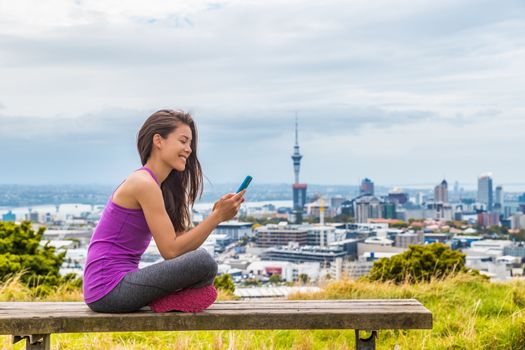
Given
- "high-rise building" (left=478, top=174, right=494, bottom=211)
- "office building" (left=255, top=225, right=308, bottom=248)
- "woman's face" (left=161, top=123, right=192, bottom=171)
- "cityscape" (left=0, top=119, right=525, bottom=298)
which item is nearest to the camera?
"woman's face" (left=161, top=123, right=192, bottom=171)

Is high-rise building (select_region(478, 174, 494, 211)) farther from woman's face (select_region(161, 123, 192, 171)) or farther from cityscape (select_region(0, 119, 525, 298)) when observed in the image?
woman's face (select_region(161, 123, 192, 171))

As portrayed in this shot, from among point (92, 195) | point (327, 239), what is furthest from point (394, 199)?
point (92, 195)

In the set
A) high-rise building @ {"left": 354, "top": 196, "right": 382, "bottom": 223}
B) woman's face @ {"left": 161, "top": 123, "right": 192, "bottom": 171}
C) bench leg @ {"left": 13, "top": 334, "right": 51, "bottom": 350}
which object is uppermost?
woman's face @ {"left": 161, "top": 123, "right": 192, "bottom": 171}

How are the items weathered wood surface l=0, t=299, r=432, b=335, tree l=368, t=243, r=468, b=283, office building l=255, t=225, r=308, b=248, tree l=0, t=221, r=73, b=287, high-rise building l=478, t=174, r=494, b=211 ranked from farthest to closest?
high-rise building l=478, t=174, r=494, b=211, office building l=255, t=225, r=308, b=248, tree l=368, t=243, r=468, b=283, tree l=0, t=221, r=73, b=287, weathered wood surface l=0, t=299, r=432, b=335

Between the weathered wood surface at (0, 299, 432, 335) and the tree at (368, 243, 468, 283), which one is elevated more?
the weathered wood surface at (0, 299, 432, 335)

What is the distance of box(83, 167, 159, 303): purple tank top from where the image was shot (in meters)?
3.34

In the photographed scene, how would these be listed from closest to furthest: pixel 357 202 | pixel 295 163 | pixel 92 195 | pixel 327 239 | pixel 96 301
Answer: pixel 96 301, pixel 92 195, pixel 327 239, pixel 357 202, pixel 295 163

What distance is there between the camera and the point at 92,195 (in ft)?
210

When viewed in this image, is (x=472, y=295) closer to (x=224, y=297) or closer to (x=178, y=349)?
(x=224, y=297)

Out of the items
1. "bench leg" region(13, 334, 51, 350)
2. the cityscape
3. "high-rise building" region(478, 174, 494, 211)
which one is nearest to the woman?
"bench leg" region(13, 334, 51, 350)

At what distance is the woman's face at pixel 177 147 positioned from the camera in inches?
135

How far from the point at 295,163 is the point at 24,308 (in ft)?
465

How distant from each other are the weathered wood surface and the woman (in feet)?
0.27

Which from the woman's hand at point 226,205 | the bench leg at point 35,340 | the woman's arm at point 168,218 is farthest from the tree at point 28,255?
the woman's hand at point 226,205
